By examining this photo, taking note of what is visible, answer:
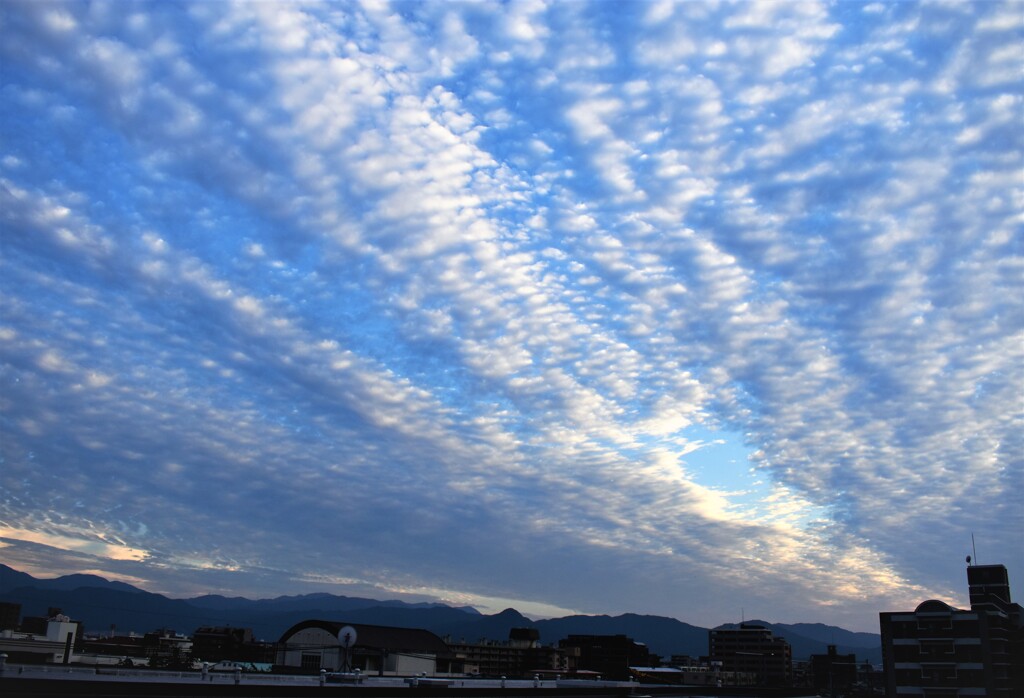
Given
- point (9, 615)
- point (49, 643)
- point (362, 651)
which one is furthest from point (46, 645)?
point (9, 615)

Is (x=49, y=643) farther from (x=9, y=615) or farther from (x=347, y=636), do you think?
(x=9, y=615)

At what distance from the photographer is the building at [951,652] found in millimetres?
105500

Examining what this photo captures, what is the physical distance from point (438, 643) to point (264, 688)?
86.4 meters

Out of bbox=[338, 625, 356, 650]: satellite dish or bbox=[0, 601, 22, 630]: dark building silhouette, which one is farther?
bbox=[0, 601, 22, 630]: dark building silhouette

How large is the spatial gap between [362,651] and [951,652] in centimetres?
8876

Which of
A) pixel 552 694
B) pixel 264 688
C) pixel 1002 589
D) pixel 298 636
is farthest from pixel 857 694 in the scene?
pixel 264 688

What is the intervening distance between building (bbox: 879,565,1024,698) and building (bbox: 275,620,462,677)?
73.5m

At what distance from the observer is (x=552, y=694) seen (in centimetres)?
9662

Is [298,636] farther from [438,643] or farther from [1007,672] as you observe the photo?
[1007,672]

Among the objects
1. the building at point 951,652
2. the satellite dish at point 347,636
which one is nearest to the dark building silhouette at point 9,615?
→ the satellite dish at point 347,636

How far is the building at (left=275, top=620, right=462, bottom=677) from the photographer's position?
4616 inches

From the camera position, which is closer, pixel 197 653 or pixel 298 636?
pixel 298 636

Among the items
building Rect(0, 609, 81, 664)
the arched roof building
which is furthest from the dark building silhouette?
the arched roof building

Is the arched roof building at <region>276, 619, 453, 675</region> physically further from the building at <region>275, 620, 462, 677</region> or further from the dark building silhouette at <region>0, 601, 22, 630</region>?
the dark building silhouette at <region>0, 601, 22, 630</region>
